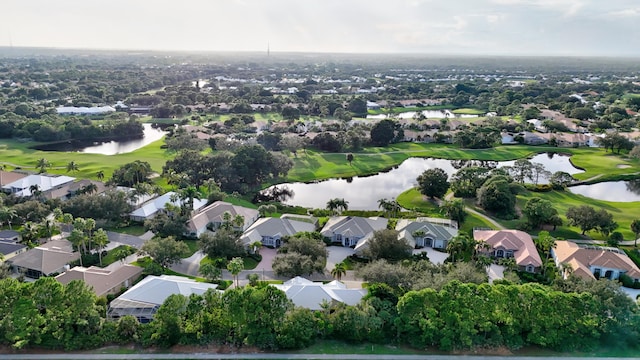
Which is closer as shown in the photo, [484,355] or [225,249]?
[484,355]

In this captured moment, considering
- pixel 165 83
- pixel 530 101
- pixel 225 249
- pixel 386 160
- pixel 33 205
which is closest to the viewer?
pixel 225 249

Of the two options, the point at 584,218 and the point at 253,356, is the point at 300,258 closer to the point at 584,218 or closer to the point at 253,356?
the point at 253,356

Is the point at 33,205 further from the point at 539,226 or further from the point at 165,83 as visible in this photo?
the point at 165,83

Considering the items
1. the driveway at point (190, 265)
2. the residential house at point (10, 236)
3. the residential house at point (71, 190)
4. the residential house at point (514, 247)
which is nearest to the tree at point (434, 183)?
the residential house at point (514, 247)

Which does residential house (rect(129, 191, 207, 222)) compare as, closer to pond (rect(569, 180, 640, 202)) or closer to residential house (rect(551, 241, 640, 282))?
residential house (rect(551, 241, 640, 282))

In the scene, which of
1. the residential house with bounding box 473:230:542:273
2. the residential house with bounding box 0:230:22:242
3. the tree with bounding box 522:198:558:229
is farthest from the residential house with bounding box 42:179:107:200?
the tree with bounding box 522:198:558:229

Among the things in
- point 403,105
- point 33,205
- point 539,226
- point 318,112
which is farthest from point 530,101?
point 33,205

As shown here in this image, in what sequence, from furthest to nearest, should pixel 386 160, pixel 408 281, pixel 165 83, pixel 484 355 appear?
pixel 165 83 < pixel 386 160 < pixel 408 281 < pixel 484 355
